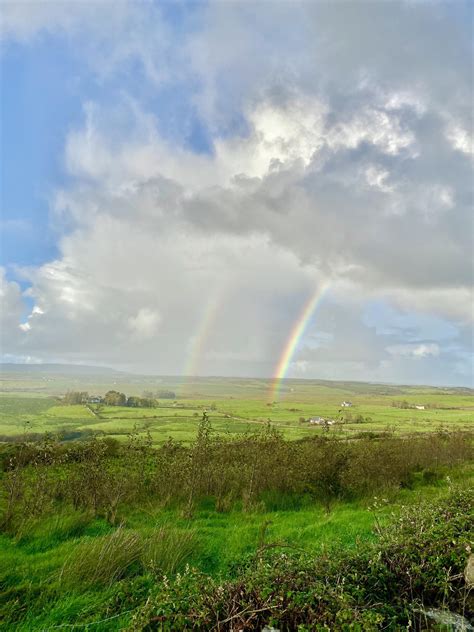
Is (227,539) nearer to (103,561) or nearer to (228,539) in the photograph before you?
(228,539)

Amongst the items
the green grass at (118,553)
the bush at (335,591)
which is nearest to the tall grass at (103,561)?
the green grass at (118,553)

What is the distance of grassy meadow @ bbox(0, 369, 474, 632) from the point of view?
155 inches

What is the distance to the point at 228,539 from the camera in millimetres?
8547

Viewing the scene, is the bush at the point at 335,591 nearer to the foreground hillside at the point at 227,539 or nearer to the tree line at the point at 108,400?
the foreground hillside at the point at 227,539

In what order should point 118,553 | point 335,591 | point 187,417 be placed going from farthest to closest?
point 187,417 → point 118,553 → point 335,591

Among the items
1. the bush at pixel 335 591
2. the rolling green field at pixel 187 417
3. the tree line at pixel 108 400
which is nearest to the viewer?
the bush at pixel 335 591

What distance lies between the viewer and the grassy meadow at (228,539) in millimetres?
3941

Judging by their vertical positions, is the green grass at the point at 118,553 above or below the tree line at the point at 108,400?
above

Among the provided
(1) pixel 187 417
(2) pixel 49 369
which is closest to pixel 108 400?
(1) pixel 187 417

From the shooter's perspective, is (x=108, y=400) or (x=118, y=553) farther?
(x=108, y=400)

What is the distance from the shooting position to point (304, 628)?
3.46 meters

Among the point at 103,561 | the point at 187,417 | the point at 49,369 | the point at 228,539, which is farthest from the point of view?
the point at 49,369

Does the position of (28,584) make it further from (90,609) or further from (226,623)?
(226,623)

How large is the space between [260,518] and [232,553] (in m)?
3.62
